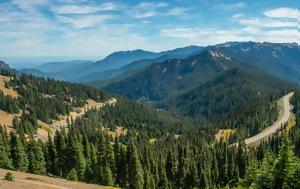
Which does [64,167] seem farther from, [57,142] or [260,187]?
[260,187]

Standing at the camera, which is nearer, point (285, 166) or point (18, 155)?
point (285, 166)

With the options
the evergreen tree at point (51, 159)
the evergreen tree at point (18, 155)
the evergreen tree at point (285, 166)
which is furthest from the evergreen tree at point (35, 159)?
the evergreen tree at point (285, 166)

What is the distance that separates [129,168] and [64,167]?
78.0 feet

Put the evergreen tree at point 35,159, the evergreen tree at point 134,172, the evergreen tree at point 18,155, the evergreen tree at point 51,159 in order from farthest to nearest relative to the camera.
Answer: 1. the evergreen tree at point 51,159
2. the evergreen tree at point 35,159
3. the evergreen tree at point 18,155
4. the evergreen tree at point 134,172

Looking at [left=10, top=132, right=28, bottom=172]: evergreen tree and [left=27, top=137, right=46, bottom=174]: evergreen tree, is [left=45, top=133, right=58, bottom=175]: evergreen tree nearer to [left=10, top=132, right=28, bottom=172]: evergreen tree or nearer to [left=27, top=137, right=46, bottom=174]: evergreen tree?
[left=27, top=137, right=46, bottom=174]: evergreen tree

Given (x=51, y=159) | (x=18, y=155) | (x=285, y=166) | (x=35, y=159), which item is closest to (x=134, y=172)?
(x=35, y=159)

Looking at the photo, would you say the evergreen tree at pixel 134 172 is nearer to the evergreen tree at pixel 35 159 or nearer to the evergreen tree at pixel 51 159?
the evergreen tree at pixel 35 159

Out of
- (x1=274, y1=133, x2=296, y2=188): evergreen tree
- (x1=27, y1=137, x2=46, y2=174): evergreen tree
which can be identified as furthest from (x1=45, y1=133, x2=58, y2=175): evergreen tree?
(x1=274, y1=133, x2=296, y2=188): evergreen tree

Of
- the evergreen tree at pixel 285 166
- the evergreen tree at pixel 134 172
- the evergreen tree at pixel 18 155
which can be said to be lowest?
the evergreen tree at pixel 134 172

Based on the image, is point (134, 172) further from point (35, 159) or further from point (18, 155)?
point (18, 155)

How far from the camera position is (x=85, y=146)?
4619 inches

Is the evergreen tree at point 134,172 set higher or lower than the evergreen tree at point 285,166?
lower

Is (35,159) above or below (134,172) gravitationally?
above

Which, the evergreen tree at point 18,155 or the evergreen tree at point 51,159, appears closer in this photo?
the evergreen tree at point 18,155
